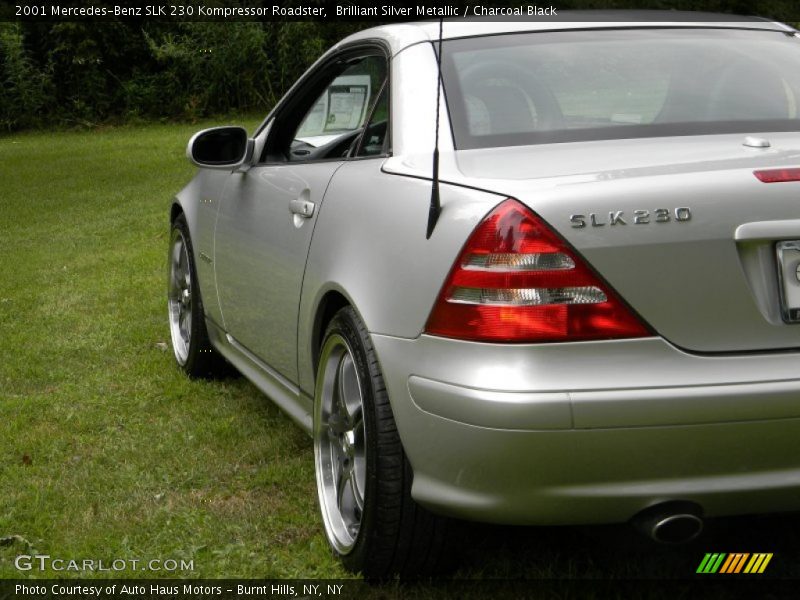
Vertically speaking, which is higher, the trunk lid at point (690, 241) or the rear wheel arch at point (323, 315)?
the trunk lid at point (690, 241)

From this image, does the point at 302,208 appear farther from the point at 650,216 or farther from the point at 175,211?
the point at 175,211

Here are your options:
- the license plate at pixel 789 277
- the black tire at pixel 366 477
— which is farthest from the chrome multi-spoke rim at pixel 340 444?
the license plate at pixel 789 277

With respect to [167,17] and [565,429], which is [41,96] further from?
[565,429]

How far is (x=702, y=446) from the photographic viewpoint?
9.27ft

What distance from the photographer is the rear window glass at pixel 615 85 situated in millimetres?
3525

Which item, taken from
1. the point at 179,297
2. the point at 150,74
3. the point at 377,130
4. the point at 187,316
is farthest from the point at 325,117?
the point at 150,74

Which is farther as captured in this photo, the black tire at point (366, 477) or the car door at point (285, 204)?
the car door at point (285, 204)

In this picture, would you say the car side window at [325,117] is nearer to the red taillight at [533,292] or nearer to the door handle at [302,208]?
the door handle at [302,208]

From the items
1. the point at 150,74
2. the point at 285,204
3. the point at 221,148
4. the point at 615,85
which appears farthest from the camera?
the point at 150,74

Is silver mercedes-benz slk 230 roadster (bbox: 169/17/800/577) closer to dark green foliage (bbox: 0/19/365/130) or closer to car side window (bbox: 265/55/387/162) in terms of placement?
car side window (bbox: 265/55/387/162)

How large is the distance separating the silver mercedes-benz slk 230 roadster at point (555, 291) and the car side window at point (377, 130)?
0.01 m

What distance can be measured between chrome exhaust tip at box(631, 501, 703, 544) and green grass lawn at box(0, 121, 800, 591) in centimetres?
62

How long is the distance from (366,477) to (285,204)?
1.24m

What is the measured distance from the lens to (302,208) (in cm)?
403
